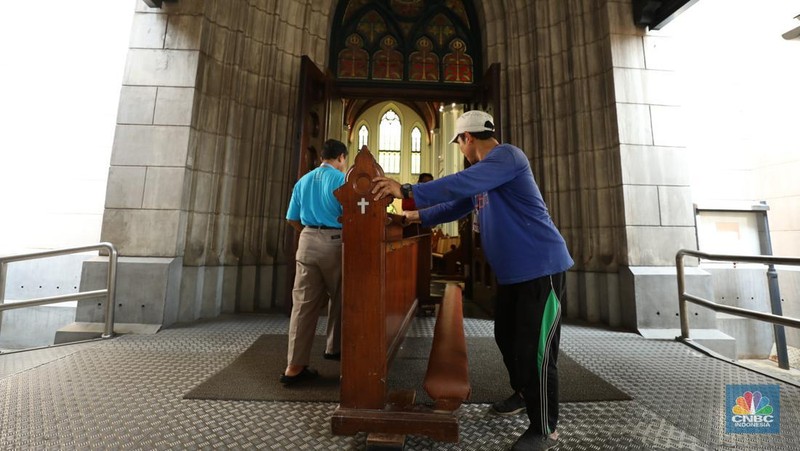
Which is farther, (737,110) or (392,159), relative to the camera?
(392,159)

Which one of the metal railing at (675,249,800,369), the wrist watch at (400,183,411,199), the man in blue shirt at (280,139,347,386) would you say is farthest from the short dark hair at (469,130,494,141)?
the metal railing at (675,249,800,369)

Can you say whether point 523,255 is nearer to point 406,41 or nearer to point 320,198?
point 320,198

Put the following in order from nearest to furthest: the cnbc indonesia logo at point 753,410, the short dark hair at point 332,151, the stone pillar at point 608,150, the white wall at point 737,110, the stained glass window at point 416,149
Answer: the cnbc indonesia logo at point 753,410 → the short dark hair at point 332,151 → the stone pillar at point 608,150 → the white wall at point 737,110 → the stained glass window at point 416,149

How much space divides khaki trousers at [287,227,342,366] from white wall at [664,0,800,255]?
5.00 m

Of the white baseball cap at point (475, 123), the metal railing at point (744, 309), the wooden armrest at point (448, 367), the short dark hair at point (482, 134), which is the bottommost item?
the wooden armrest at point (448, 367)

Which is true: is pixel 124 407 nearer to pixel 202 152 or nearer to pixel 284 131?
pixel 202 152

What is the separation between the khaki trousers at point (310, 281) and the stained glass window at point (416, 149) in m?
17.7

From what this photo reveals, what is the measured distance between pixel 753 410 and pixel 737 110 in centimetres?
457

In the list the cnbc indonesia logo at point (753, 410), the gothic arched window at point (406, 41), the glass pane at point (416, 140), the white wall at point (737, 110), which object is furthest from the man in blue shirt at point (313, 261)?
the glass pane at point (416, 140)

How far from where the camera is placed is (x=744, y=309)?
2.94 metres

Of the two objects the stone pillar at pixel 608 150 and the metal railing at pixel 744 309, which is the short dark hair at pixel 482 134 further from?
the stone pillar at pixel 608 150

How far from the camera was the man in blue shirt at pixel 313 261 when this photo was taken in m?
2.29

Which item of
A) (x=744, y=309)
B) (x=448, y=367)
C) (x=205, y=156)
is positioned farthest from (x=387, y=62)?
(x=744, y=309)

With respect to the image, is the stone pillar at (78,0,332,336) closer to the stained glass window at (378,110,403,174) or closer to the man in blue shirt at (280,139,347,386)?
the man in blue shirt at (280,139,347,386)
